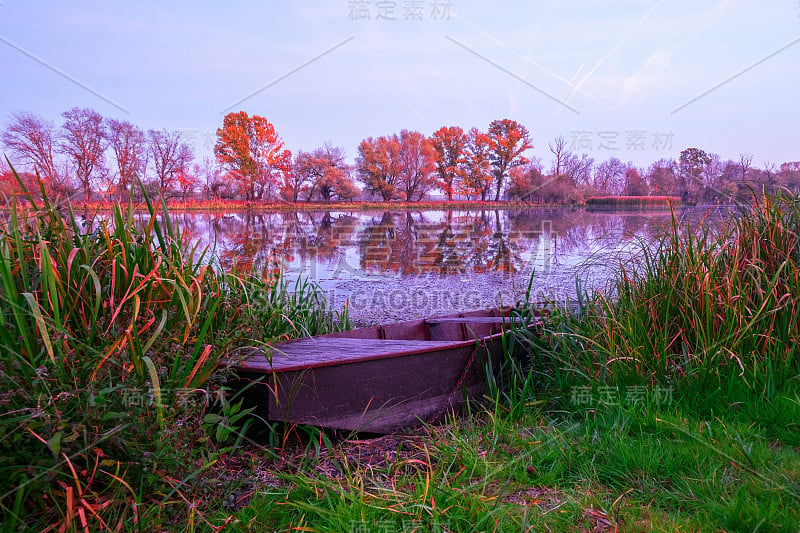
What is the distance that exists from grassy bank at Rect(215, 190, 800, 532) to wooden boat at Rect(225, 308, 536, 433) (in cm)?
16

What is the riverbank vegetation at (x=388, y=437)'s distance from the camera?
197 cm

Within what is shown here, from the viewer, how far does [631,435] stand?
2898 millimetres

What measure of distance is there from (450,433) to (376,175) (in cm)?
3660

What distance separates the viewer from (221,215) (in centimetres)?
2861

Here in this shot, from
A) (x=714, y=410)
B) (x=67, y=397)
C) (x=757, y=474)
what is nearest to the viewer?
(x=67, y=397)

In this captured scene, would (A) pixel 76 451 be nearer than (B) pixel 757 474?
Yes

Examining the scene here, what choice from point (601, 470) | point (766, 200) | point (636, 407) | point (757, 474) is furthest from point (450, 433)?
point (766, 200)

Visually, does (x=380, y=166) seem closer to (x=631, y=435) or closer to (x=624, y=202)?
(x=624, y=202)

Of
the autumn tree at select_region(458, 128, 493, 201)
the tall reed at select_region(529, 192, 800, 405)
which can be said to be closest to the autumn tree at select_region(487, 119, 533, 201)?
the autumn tree at select_region(458, 128, 493, 201)

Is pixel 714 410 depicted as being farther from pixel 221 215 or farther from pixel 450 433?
pixel 221 215

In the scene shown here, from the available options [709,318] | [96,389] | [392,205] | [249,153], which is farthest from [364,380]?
[392,205]

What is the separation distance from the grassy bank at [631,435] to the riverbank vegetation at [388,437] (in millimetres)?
14

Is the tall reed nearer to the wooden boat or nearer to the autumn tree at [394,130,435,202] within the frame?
the wooden boat

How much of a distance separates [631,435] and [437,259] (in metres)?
11.2
